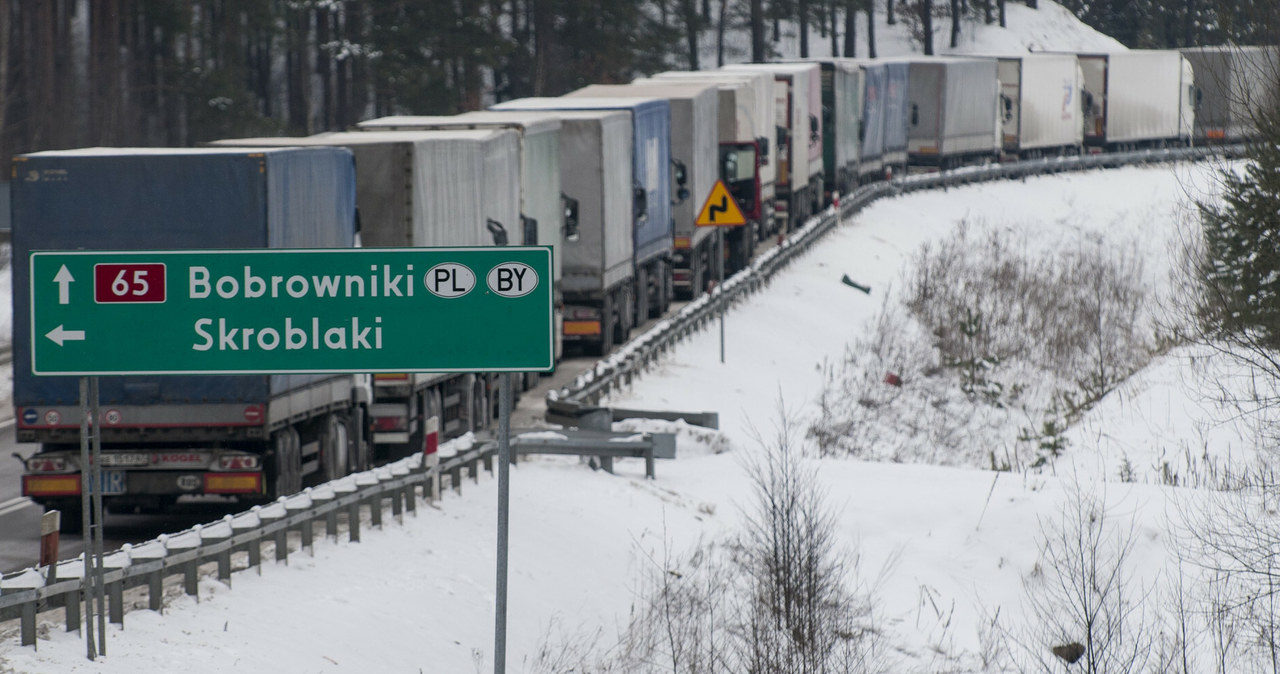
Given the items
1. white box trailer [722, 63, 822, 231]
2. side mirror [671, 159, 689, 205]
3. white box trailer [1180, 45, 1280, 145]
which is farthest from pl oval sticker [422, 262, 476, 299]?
white box trailer [722, 63, 822, 231]

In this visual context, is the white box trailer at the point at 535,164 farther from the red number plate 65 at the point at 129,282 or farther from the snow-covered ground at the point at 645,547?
the red number plate 65 at the point at 129,282

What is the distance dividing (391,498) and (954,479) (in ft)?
20.7

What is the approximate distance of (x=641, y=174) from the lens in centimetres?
2872

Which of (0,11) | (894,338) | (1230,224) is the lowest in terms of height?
(894,338)

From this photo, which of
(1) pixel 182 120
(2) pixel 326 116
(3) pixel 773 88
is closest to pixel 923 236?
(3) pixel 773 88

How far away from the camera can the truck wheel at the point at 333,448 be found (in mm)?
16141

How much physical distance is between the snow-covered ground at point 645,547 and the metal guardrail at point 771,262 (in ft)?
1.27

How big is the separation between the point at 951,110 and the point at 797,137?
17.1 metres

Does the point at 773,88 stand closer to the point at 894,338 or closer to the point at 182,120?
the point at 894,338

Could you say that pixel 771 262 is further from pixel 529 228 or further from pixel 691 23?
pixel 691 23

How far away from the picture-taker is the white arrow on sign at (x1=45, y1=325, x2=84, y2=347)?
801 centimetres

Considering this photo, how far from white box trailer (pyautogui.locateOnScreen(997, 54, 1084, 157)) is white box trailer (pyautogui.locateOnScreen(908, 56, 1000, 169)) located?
95 centimetres

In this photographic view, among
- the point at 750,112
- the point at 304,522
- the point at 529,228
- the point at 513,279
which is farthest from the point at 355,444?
the point at 750,112

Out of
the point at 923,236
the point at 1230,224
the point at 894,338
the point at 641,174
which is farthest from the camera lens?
the point at 923,236
